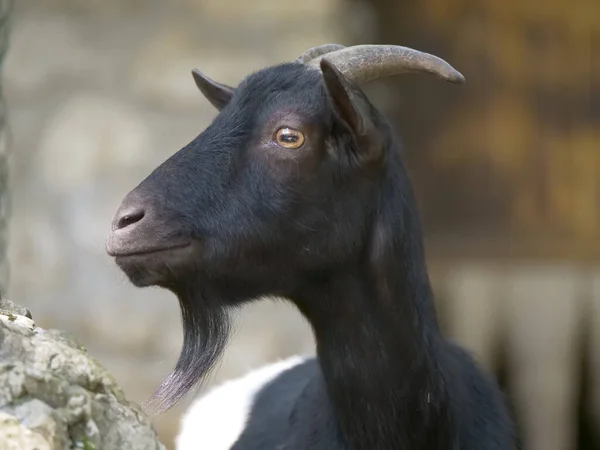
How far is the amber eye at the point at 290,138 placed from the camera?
2.41 metres

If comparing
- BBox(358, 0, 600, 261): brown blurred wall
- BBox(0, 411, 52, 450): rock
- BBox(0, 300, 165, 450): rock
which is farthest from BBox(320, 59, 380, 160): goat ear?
BBox(358, 0, 600, 261): brown blurred wall

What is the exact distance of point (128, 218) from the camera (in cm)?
228

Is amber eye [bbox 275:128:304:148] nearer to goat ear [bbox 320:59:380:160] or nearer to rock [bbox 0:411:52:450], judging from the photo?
goat ear [bbox 320:59:380:160]

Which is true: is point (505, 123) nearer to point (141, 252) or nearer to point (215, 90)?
point (215, 90)

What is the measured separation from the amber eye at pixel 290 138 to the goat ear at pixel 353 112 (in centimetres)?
9

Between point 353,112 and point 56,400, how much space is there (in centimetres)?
92

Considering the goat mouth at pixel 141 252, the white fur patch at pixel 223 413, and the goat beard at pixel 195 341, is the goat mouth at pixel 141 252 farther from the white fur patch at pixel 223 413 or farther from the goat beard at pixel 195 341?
the white fur patch at pixel 223 413

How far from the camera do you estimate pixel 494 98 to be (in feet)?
18.7

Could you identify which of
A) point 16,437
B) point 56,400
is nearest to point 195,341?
point 56,400

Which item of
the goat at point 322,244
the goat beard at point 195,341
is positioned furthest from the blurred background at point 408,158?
the goat at point 322,244

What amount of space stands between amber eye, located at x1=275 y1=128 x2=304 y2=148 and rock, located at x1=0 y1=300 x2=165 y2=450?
619 mm

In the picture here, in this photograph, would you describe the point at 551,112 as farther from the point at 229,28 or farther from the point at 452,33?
the point at 229,28

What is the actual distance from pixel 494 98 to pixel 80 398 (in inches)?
163

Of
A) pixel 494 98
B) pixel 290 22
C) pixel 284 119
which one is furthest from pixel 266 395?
pixel 494 98
